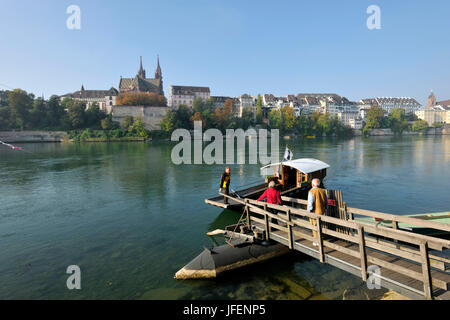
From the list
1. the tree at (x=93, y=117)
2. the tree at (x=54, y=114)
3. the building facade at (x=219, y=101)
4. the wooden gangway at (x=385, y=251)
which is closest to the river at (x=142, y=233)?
the wooden gangway at (x=385, y=251)

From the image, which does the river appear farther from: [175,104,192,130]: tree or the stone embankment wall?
[175,104,192,130]: tree

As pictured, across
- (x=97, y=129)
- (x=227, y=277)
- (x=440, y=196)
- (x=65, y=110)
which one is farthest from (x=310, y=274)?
(x=65, y=110)

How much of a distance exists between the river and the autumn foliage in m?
88.7

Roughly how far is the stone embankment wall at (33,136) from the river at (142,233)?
79.2 m

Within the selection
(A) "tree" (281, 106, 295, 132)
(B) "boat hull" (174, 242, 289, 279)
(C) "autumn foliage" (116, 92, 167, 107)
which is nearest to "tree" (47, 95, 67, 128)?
(C) "autumn foliage" (116, 92, 167, 107)

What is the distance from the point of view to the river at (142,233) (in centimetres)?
871

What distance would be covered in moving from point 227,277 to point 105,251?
5.89 metres

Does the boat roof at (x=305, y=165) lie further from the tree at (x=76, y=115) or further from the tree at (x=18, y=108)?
the tree at (x=18, y=108)

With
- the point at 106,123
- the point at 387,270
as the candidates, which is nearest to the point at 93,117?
the point at 106,123

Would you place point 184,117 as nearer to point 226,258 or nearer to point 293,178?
point 293,178
